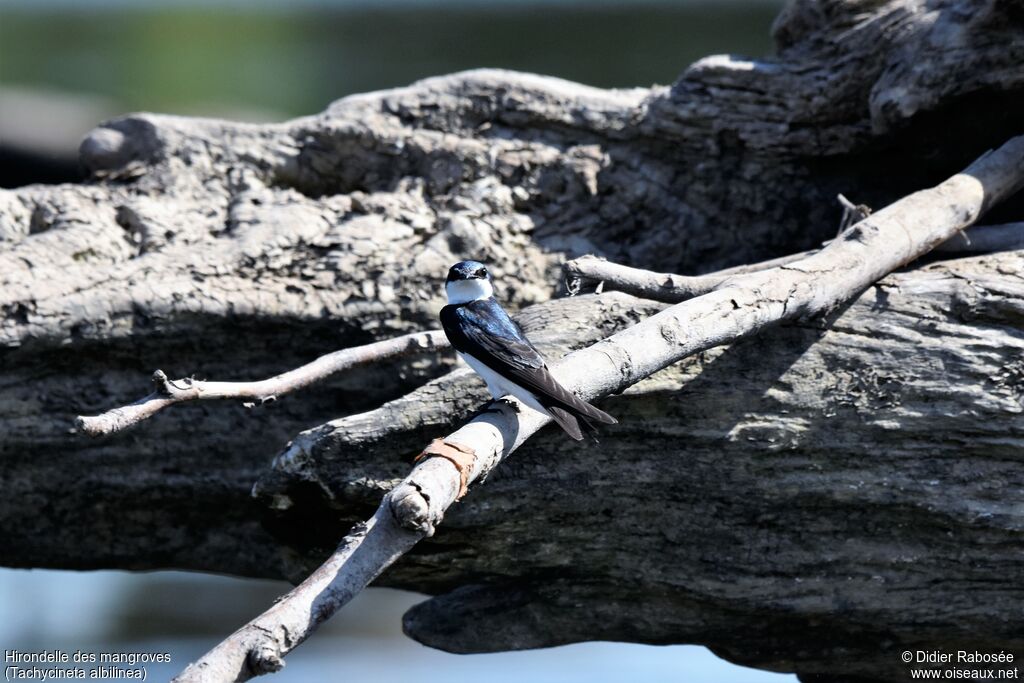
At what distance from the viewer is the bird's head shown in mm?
3715

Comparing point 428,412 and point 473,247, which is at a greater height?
point 473,247

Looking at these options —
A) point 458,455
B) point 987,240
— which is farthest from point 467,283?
point 987,240

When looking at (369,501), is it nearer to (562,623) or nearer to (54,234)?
(562,623)

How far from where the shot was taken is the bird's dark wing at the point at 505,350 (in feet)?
9.79

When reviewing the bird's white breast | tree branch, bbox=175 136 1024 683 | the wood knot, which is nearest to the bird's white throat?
the bird's white breast

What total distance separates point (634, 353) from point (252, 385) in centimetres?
101

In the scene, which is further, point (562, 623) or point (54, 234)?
point (54, 234)

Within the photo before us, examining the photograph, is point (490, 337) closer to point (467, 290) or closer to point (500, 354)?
point (500, 354)

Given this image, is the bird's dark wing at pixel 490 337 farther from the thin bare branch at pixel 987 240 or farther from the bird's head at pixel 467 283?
the thin bare branch at pixel 987 240

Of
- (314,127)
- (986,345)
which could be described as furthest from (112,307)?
(986,345)

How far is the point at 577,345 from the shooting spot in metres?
3.62

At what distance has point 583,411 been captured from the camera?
2975 millimetres

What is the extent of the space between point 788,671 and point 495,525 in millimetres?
1078

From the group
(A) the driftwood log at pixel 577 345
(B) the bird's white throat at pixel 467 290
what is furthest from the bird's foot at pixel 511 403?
(B) the bird's white throat at pixel 467 290
